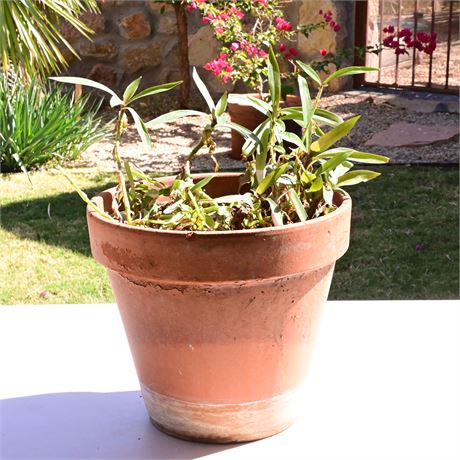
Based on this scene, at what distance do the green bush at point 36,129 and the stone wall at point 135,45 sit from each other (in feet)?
3.30

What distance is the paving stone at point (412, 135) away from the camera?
183 inches

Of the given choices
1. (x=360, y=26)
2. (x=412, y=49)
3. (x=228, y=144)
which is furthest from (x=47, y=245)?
(x=412, y=49)

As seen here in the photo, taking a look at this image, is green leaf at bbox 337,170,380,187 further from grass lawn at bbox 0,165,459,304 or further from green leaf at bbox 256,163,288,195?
grass lawn at bbox 0,165,459,304

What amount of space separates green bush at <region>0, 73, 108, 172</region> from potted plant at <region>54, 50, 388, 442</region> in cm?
299

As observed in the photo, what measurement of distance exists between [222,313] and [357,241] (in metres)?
2.26

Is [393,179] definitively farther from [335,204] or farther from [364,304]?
[335,204]

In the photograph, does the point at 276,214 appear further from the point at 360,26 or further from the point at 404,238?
the point at 360,26

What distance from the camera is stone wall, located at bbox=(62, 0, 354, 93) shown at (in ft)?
18.7

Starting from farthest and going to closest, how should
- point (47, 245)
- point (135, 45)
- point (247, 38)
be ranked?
point (135, 45)
point (247, 38)
point (47, 245)

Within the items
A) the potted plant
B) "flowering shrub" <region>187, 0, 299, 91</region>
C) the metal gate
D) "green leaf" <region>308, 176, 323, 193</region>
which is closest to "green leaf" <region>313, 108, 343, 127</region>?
the potted plant

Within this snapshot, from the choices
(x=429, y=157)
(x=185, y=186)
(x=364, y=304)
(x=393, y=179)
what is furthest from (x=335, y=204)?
(x=429, y=157)

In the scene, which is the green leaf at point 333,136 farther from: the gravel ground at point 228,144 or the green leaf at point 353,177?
the gravel ground at point 228,144

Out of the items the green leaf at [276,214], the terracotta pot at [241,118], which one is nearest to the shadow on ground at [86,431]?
the green leaf at [276,214]

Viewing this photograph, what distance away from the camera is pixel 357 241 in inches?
135
